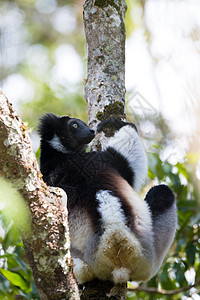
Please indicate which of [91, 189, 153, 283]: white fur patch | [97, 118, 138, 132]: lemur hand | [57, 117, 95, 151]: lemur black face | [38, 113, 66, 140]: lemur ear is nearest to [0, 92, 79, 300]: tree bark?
[91, 189, 153, 283]: white fur patch

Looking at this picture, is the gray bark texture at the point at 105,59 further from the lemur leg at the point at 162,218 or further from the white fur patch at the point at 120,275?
the white fur patch at the point at 120,275

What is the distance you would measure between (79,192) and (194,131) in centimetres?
140

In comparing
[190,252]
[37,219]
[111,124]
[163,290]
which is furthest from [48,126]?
[163,290]

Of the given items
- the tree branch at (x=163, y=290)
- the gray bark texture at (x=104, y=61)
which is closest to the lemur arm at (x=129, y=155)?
the gray bark texture at (x=104, y=61)

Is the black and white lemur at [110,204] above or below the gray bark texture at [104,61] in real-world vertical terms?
below

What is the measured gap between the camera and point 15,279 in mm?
4227

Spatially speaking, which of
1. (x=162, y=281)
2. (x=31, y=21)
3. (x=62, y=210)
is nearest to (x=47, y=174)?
(x=62, y=210)

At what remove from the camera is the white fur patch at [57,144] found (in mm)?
4059

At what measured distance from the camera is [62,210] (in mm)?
2203

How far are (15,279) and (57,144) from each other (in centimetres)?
162

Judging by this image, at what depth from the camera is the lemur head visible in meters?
4.05

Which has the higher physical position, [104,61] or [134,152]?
[104,61]

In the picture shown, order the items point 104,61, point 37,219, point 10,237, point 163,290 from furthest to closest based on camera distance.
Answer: point 163,290 < point 10,237 < point 104,61 < point 37,219

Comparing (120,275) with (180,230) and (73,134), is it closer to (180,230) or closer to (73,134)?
(73,134)
